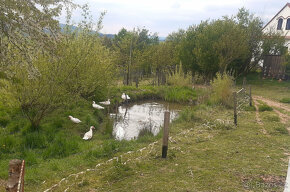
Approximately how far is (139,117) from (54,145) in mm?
5098

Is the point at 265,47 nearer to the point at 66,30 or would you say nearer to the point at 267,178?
the point at 66,30

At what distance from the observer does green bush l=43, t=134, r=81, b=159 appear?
612 centimetres

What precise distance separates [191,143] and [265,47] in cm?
1885

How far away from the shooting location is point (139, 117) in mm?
11086

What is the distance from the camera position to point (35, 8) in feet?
15.4

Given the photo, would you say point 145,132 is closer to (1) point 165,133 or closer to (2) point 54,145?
(1) point 165,133

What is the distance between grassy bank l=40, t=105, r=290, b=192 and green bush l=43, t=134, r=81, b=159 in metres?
1.35

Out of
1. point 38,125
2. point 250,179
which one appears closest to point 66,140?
point 38,125

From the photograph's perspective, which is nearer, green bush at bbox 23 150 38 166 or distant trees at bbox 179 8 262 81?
green bush at bbox 23 150 38 166

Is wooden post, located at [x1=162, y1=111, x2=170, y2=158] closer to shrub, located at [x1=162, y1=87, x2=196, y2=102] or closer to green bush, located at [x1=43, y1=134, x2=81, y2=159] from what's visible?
green bush, located at [x1=43, y1=134, x2=81, y2=159]

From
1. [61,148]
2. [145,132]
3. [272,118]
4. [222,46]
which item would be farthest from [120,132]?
[222,46]

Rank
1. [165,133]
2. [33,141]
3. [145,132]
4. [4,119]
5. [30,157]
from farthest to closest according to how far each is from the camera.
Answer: [145,132], [4,119], [33,141], [165,133], [30,157]

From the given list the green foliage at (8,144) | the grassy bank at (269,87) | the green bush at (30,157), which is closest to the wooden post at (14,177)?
the green bush at (30,157)

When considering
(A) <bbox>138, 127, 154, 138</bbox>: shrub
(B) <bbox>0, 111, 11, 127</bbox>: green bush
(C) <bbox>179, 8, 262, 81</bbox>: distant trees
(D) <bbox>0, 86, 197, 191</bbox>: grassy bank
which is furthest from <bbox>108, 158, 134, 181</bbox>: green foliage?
(C) <bbox>179, 8, 262, 81</bbox>: distant trees
